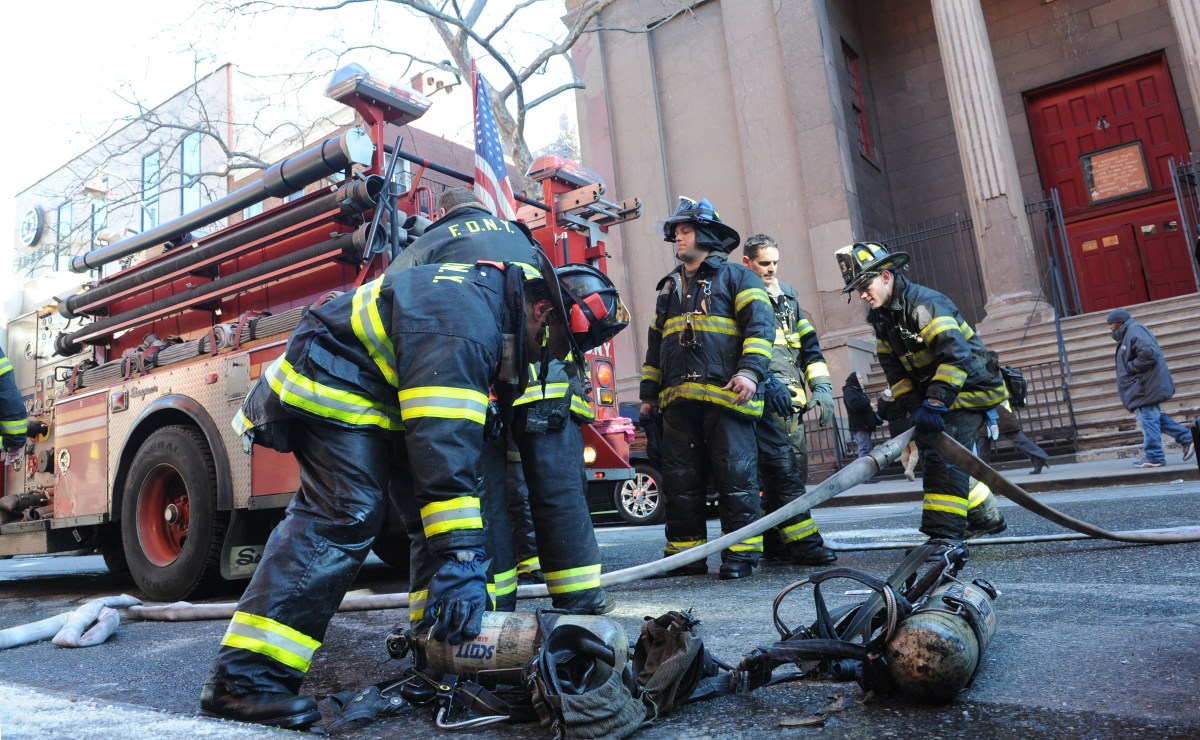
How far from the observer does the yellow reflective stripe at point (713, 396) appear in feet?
13.9

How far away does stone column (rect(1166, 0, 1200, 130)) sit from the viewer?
11.0m

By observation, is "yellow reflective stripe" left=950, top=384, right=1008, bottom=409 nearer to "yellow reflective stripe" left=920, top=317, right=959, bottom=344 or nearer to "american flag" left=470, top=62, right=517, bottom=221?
"yellow reflective stripe" left=920, top=317, right=959, bottom=344

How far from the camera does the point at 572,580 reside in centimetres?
301

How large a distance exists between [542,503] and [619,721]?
125 cm

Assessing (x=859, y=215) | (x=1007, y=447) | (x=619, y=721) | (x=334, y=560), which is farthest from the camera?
(x=859, y=215)

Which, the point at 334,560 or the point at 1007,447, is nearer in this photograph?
the point at 334,560

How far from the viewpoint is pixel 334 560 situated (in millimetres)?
2273

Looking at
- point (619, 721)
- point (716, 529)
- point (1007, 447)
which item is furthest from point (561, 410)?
point (1007, 447)

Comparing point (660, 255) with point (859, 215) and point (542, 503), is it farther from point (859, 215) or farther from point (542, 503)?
point (542, 503)

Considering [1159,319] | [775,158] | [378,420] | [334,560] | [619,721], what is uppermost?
[775,158]

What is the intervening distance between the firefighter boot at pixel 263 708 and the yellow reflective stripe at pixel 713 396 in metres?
2.57

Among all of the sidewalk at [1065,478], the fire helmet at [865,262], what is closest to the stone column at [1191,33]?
the sidewalk at [1065,478]

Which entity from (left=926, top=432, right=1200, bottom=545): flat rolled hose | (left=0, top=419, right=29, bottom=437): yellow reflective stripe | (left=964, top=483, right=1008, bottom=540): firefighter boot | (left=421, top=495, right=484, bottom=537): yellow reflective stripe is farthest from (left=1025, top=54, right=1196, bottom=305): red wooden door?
(left=0, top=419, right=29, bottom=437): yellow reflective stripe

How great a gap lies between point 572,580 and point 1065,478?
6064 mm
